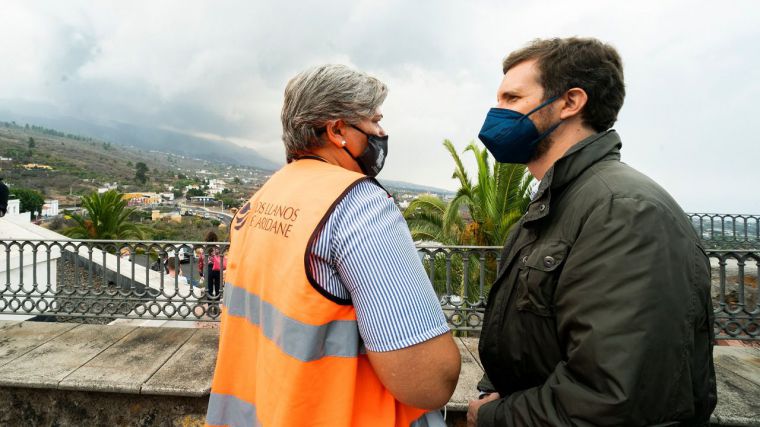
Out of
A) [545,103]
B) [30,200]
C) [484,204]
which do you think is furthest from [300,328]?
[30,200]

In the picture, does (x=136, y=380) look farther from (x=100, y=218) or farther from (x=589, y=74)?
(x=100, y=218)

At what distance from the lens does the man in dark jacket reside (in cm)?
103

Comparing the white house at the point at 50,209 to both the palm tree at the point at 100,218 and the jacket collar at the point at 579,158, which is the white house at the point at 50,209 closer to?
the palm tree at the point at 100,218

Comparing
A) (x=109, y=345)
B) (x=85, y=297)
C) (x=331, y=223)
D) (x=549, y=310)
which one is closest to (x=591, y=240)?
(x=549, y=310)

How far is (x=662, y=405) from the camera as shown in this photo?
1041 mm

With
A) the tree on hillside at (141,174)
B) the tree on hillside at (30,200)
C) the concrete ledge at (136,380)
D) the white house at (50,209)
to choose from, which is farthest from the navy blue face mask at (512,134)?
the tree on hillside at (141,174)

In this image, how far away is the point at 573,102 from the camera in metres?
1.44

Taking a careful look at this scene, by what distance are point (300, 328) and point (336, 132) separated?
2.18 ft

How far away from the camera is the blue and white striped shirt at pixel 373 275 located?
3.57ft

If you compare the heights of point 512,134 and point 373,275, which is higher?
point 512,134

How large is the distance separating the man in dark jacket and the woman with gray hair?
1.07 ft

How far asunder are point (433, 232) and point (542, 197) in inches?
386

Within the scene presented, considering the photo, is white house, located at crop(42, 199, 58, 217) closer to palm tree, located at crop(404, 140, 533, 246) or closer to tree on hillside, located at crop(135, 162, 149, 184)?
tree on hillside, located at crop(135, 162, 149, 184)

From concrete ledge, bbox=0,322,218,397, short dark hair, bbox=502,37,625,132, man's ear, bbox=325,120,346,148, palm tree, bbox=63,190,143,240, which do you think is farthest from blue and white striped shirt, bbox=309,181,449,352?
palm tree, bbox=63,190,143,240
